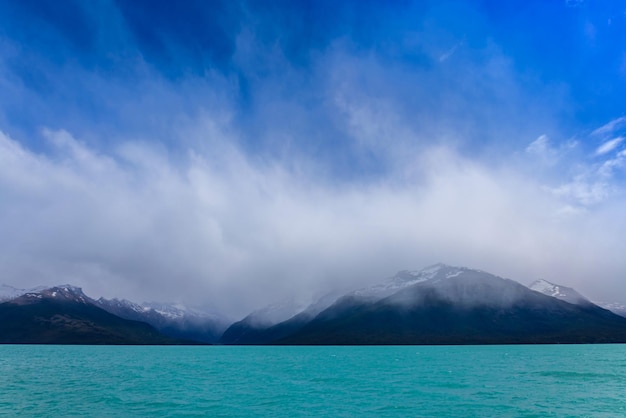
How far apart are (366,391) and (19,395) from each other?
57.6m

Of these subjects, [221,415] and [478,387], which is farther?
[478,387]

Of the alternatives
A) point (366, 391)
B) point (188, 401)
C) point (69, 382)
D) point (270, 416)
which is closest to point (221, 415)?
point (270, 416)

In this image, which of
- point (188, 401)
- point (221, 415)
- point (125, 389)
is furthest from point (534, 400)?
point (125, 389)

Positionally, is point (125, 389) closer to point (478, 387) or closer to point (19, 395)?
point (19, 395)

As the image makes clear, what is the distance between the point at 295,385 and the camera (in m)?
94.4

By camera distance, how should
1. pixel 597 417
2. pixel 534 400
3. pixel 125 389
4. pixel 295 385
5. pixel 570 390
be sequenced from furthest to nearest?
pixel 295 385, pixel 125 389, pixel 570 390, pixel 534 400, pixel 597 417

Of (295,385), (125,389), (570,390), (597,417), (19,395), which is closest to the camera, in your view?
(597,417)

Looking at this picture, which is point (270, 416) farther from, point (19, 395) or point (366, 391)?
point (19, 395)

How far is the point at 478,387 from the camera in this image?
8406cm

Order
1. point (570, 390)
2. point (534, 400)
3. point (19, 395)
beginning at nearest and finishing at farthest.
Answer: point (534, 400) → point (19, 395) → point (570, 390)

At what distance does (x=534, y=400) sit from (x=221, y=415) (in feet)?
152

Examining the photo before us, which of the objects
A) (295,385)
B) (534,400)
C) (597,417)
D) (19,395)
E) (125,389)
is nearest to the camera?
(597,417)

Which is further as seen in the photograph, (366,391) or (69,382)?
(69,382)

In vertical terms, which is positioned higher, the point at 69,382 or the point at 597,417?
the point at 69,382
